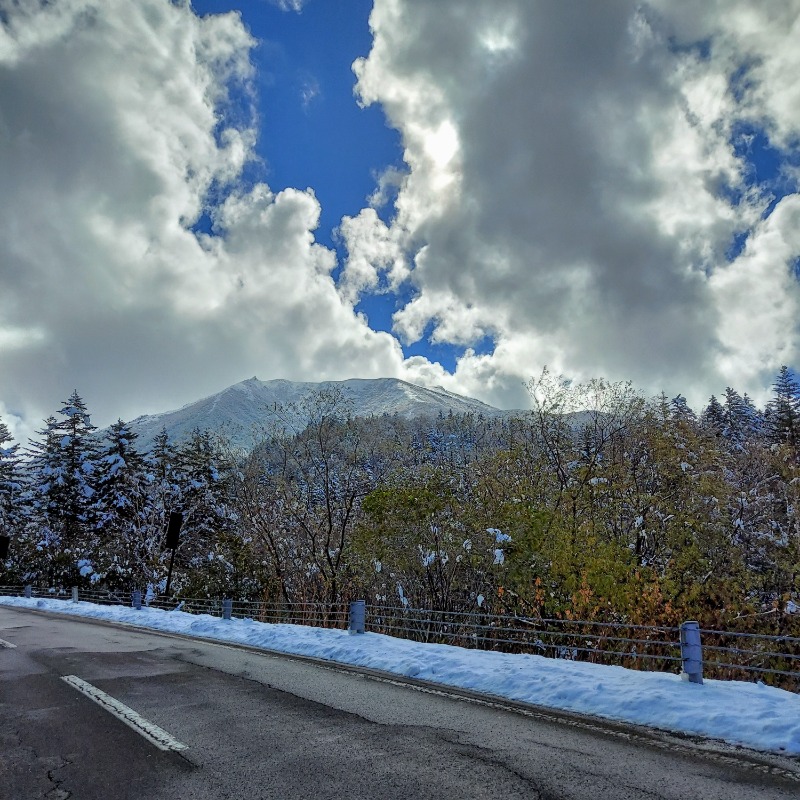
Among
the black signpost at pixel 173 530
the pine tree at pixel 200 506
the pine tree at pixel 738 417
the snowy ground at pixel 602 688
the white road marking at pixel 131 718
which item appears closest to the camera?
the white road marking at pixel 131 718

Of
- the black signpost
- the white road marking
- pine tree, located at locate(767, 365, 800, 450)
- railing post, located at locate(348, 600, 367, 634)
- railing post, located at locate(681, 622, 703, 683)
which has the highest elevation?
pine tree, located at locate(767, 365, 800, 450)

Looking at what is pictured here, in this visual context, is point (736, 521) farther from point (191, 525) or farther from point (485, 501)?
point (191, 525)

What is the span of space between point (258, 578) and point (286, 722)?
88.0 feet

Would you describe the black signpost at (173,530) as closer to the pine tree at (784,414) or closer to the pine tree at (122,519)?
the pine tree at (122,519)

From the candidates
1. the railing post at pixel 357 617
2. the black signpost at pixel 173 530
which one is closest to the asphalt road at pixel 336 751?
the railing post at pixel 357 617

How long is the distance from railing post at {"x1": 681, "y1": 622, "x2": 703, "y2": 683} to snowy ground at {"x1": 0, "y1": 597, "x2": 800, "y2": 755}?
0.61 ft

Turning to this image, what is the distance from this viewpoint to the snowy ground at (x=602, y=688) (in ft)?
18.0

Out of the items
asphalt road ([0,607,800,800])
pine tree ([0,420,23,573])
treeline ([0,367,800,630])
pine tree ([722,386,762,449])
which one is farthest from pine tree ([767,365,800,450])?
pine tree ([0,420,23,573])

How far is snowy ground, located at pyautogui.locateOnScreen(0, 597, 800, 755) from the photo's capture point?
216 inches

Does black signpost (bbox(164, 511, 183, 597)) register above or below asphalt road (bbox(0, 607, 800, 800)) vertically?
above

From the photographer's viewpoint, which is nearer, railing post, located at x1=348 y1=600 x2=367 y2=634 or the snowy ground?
the snowy ground

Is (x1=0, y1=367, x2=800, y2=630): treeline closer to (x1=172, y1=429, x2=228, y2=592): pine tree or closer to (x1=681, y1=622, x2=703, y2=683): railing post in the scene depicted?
(x1=681, y1=622, x2=703, y2=683): railing post

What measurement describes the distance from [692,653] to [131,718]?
22.8ft

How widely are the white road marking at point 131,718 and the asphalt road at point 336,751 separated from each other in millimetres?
79
